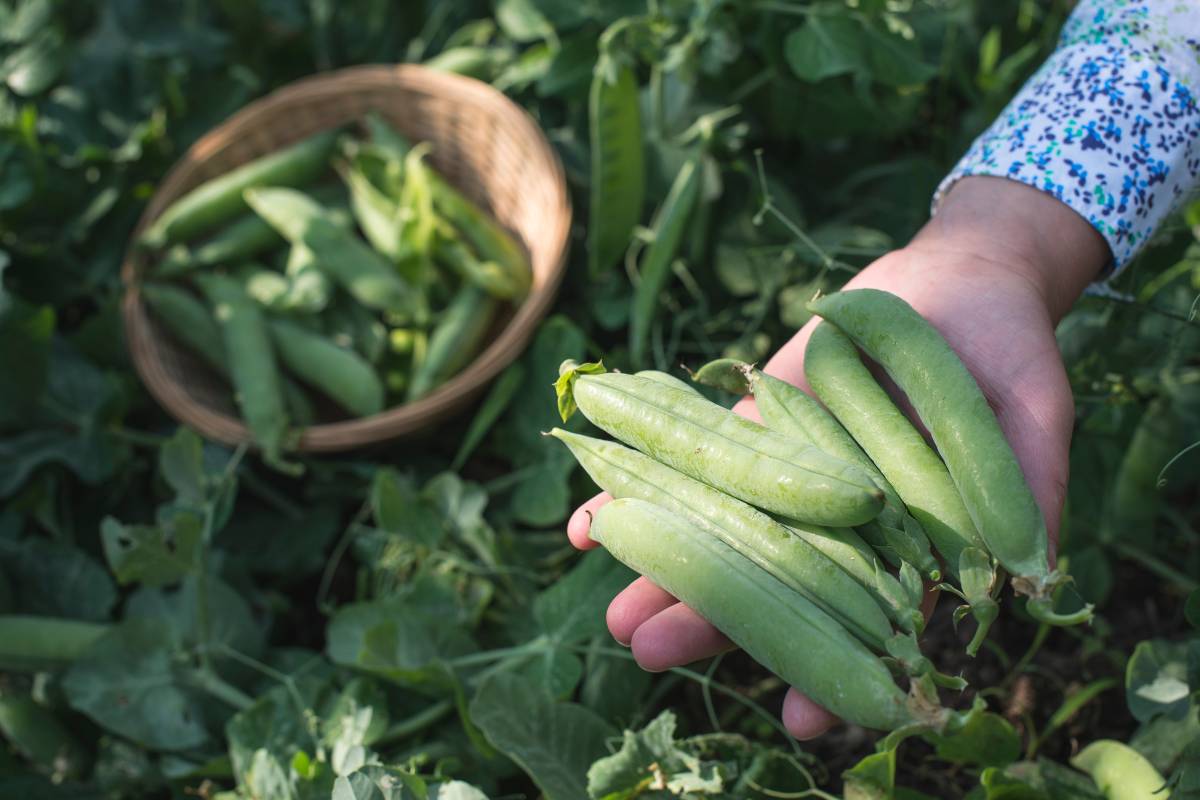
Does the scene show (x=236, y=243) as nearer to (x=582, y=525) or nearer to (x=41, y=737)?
(x=41, y=737)

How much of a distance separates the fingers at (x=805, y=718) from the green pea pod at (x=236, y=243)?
7.11 feet

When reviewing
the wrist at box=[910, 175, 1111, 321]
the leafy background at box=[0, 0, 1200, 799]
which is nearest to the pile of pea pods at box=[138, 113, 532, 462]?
the leafy background at box=[0, 0, 1200, 799]

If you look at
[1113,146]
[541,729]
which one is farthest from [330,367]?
[1113,146]

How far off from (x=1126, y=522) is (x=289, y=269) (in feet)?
7.63

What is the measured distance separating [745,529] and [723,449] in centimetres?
11

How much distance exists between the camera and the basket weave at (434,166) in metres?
2.54

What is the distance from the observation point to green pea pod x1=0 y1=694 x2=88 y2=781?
85.6 inches

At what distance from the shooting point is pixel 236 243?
3.01 metres

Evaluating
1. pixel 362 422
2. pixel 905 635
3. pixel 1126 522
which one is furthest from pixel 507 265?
pixel 905 635

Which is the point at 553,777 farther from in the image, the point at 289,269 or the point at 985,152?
the point at 289,269

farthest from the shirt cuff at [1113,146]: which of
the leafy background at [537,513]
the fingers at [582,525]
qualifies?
the fingers at [582,525]

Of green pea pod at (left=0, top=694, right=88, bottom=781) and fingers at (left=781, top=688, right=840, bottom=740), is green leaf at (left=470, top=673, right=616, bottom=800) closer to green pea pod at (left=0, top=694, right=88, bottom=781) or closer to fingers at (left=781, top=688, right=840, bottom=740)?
fingers at (left=781, top=688, right=840, bottom=740)

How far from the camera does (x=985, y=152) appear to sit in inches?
73.0

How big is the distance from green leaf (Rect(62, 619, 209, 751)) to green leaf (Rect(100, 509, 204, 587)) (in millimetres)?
129
